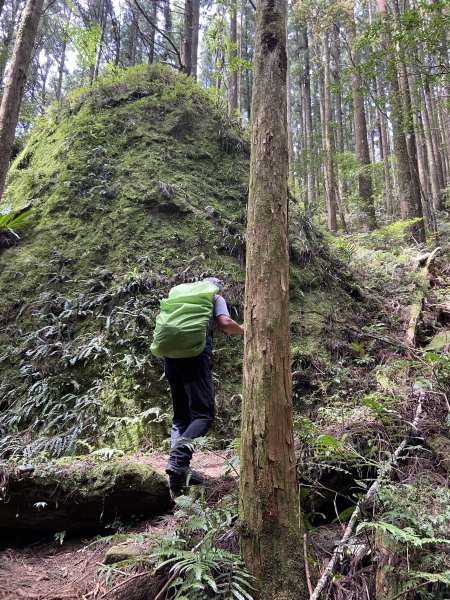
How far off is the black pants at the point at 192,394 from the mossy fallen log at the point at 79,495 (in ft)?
1.74

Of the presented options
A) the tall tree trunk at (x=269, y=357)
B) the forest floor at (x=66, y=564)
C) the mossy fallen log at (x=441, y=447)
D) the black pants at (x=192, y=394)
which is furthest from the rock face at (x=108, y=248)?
the mossy fallen log at (x=441, y=447)

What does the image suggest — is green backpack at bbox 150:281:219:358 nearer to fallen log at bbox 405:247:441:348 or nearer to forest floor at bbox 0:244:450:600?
forest floor at bbox 0:244:450:600

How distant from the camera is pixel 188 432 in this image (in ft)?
11.9

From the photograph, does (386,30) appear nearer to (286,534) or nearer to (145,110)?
(145,110)

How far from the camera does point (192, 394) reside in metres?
3.80

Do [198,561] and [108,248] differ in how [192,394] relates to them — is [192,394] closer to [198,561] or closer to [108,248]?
[198,561]

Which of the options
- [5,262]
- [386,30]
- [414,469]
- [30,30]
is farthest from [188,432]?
[386,30]

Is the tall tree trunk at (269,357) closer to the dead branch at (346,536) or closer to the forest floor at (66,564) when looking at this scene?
the dead branch at (346,536)

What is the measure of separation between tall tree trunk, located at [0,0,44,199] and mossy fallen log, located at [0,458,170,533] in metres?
4.13

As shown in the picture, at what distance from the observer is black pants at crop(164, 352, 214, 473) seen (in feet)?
12.2

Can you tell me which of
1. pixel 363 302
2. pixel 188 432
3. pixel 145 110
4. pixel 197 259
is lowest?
pixel 188 432

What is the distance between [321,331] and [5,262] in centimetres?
588

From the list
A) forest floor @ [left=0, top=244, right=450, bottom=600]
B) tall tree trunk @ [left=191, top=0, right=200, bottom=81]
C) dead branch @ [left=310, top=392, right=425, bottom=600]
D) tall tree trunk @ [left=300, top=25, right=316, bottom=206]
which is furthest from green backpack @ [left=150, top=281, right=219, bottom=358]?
tall tree trunk @ [left=300, top=25, right=316, bottom=206]

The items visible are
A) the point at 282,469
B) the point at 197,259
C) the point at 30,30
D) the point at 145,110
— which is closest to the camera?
the point at 282,469
